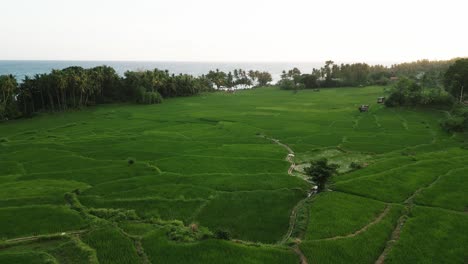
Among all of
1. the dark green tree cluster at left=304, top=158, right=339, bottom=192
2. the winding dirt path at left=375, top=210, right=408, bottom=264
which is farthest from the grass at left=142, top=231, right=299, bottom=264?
the dark green tree cluster at left=304, top=158, right=339, bottom=192

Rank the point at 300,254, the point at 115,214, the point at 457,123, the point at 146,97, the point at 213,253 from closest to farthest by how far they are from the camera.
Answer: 1. the point at 213,253
2. the point at 300,254
3. the point at 115,214
4. the point at 457,123
5. the point at 146,97

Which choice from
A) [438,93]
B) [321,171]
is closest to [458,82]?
[438,93]

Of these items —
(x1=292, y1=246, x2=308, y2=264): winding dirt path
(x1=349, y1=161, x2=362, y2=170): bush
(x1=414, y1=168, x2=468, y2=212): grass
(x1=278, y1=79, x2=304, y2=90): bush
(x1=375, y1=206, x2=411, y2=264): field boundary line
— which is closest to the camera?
(x1=292, y1=246, x2=308, y2=264): winding dirt path

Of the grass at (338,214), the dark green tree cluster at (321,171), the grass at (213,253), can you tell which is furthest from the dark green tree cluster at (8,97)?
the grass at (338,214)

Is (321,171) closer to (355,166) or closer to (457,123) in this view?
(355,166)

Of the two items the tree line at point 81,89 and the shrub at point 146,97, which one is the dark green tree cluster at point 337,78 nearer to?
the tree line at point 81,89

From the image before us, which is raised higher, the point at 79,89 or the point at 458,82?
the point at 458,82

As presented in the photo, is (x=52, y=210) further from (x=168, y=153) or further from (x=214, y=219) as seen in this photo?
(x=168, y=153)

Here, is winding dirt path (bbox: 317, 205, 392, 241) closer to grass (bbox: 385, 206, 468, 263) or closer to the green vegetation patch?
grass (bbox: 385, 206, 468, 263)
